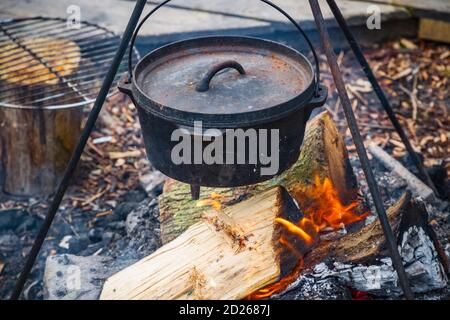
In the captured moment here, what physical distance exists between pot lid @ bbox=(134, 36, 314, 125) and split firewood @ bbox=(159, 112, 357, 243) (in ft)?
1.72

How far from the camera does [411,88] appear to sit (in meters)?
4.95

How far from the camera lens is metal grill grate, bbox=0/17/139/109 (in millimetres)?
3588

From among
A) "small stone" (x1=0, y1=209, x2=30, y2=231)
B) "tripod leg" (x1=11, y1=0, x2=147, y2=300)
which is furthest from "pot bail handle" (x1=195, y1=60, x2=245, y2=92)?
"small stone" (x1=0, y1=209, x2=30, y2=231)

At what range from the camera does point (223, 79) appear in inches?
99.2

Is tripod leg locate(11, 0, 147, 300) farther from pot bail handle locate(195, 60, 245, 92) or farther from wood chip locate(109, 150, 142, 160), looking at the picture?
wood chip locate(109, 150, 142, 160)

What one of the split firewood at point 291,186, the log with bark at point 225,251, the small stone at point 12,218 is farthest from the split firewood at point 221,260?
the small stone at point 12,218

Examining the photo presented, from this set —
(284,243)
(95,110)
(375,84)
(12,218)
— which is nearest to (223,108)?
(95,110)

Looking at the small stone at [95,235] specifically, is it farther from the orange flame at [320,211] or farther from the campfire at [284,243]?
the orange flame at [320,211]

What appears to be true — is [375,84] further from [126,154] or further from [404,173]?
[126,154]

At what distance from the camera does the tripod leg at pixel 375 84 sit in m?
2.68

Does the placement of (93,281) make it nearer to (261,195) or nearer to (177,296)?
(177,296)
